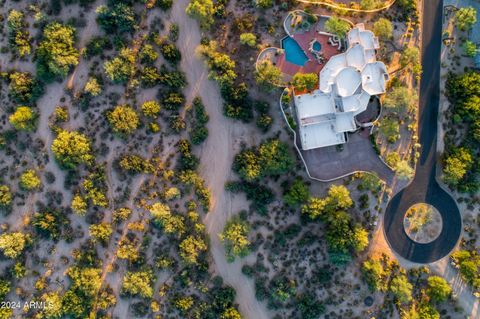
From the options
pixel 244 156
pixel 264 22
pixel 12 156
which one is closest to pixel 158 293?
pixel 244 156

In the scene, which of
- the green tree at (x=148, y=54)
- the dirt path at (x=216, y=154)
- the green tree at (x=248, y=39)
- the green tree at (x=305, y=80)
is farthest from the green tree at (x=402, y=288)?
the green tree at (x=148, y=54)

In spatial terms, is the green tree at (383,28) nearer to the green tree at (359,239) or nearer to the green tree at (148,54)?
the green tree at (359,239)

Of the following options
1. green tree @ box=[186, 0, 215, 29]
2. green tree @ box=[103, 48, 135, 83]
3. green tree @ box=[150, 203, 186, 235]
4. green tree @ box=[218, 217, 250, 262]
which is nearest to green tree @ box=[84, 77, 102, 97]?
green tree @ box=[103, 48, 135, 83]

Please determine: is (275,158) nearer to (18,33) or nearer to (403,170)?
(403,170)

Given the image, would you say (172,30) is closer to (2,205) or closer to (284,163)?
(284,163)

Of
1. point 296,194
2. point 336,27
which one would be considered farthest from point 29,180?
point 336,27

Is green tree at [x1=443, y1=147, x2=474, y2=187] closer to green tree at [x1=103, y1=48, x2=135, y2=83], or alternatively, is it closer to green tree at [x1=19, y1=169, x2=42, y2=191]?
green tree at [x1=103, y1=48, x2=135, y2=83]

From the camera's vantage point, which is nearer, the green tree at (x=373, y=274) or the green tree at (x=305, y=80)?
the green tree at (x=305, y=80)
